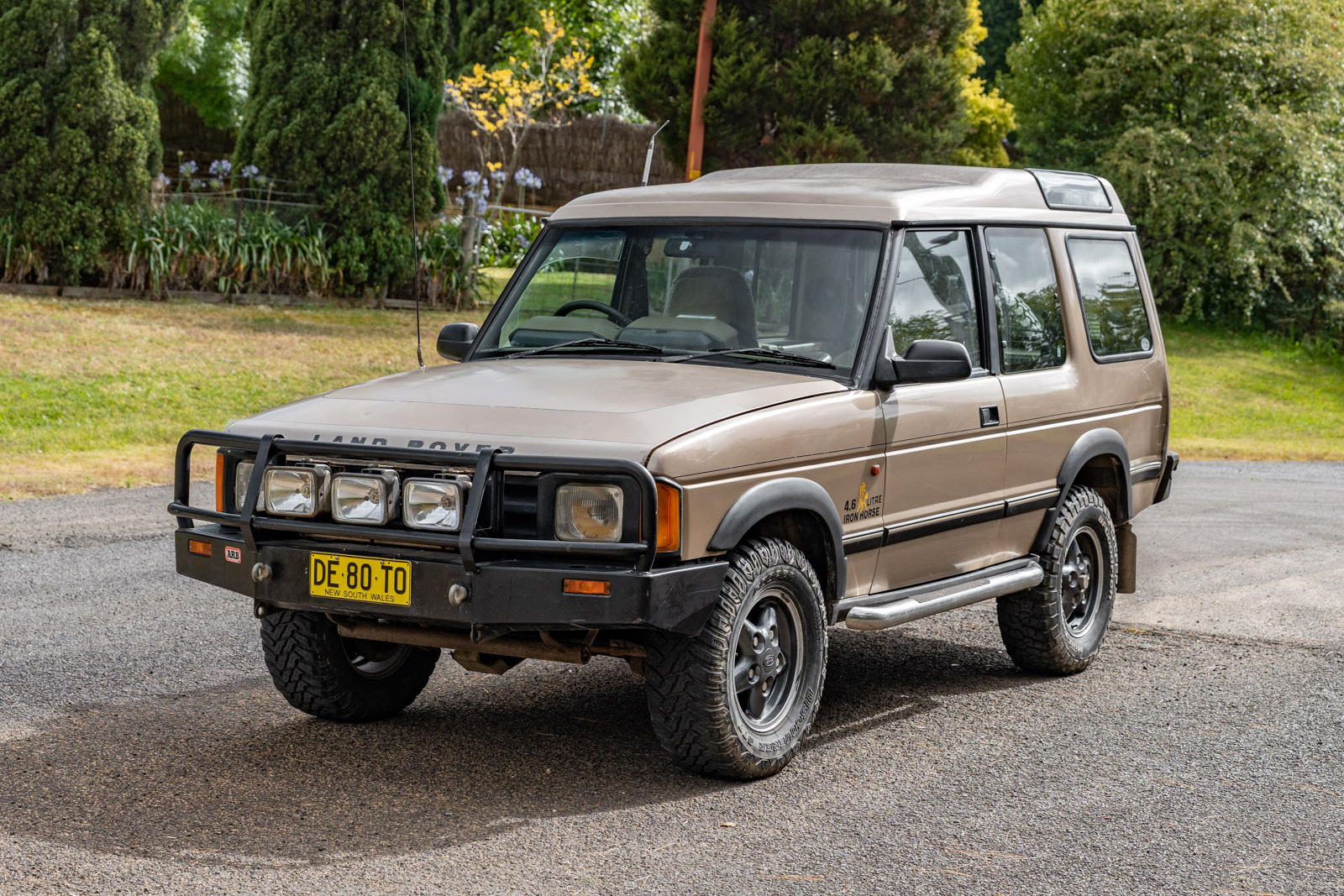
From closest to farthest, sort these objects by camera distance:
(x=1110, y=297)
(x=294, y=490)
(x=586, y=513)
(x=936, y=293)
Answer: (x=586, y=513), (x=294, y=490), (x=936, y=293), (x=1110, y=297)

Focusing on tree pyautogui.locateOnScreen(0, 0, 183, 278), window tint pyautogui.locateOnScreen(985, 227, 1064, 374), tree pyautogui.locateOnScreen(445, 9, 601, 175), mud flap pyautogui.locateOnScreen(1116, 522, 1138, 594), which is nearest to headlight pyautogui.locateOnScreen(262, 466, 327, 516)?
window tint pyautogui.locateOnScreen(985, 227, 1064, 374)

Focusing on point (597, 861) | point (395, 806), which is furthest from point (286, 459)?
point (597, 861)

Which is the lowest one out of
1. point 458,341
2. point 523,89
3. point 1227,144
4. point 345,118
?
point 458,341

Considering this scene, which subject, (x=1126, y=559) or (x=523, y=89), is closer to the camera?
(x=1126, y=559)

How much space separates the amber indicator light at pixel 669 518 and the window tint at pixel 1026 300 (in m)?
2.34

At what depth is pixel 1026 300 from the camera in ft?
21.9

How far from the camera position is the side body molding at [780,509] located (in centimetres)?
484

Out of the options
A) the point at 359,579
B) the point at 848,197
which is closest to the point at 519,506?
the point at 359,579

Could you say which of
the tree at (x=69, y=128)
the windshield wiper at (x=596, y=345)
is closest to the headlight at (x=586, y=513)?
the windshield wiper at (x=596, y=345)

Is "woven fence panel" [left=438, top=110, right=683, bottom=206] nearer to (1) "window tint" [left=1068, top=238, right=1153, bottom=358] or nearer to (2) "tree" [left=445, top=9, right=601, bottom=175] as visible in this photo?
(2) "tree" [left=445, top=9, right=601, bottom=175]

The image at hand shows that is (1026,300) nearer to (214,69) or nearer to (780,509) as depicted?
(780,509)

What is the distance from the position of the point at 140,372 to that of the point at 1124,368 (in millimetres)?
10957

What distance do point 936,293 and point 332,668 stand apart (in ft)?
9.21

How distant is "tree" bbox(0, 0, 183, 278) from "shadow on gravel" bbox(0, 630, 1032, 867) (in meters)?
12.8
